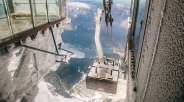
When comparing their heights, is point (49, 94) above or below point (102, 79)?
below

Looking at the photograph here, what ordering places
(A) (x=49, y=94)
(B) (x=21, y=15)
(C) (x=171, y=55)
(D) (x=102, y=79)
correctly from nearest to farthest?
(C) (x=171, y=55), (D) (x=102, y=79), (B) (x=21, y=15), (A) (x=49, y=94)

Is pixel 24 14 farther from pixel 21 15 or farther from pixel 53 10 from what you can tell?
pixel 53 10

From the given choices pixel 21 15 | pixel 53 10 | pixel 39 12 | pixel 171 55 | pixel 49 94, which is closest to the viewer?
pixel 171 55

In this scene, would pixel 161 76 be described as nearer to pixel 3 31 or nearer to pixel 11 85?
pixel 3 31

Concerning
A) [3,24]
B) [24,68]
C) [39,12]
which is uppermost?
[39,12]

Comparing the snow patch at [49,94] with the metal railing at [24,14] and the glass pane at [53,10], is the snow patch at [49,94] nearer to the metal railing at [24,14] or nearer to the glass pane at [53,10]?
the glass pane at [53,10]

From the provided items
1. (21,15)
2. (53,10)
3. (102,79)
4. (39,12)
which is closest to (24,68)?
(21,15)

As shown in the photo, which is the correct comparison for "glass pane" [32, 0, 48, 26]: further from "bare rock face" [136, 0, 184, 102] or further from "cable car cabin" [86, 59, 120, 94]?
"bare rock face" [136, 0, 184, 102]
